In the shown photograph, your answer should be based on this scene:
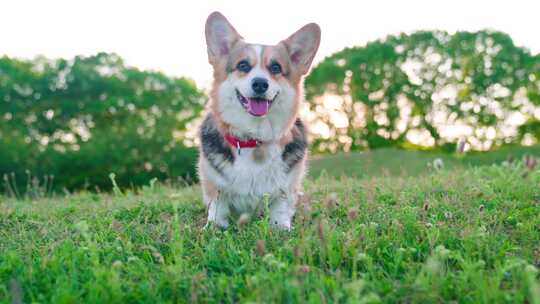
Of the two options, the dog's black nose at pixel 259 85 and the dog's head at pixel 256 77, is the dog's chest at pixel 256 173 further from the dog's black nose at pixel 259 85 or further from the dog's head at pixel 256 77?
the dog's black nose at pixel 259 85

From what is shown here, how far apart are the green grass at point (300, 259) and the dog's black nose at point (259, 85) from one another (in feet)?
3.24

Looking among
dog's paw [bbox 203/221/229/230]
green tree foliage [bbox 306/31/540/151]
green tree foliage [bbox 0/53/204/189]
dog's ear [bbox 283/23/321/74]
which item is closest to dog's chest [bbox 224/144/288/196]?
dog's paw [bbox 203/221/229/230]

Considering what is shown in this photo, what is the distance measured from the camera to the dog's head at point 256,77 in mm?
3934

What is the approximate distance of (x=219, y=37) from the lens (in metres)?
4.30

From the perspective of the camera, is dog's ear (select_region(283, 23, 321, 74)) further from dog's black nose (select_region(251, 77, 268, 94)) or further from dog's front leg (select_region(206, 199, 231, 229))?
dog's front leg (select_region(206, 199, 231, 229))

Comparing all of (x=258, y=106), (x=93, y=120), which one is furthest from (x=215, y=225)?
(x=93, y=120)

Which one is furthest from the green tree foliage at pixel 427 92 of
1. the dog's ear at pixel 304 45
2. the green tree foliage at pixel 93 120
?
the dog's ear at pixel 304 45

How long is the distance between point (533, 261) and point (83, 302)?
2141mm

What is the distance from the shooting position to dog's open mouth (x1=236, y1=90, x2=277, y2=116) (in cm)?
391

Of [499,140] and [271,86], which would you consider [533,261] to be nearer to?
[271,86]

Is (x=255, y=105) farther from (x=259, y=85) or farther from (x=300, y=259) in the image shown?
(x=300, y=259)

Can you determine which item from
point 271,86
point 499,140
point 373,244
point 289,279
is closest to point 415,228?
point 373,244

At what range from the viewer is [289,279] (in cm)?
230

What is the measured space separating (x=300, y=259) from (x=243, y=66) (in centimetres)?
183
